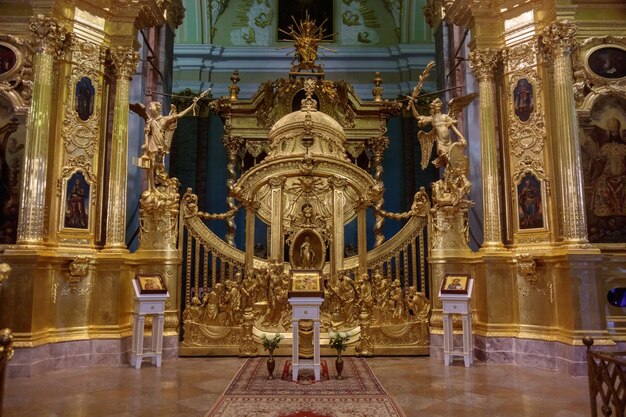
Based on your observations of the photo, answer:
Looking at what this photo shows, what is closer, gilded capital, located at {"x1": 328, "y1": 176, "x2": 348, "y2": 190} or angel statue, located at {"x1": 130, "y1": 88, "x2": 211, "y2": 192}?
angel statue, located at {"x1": 130, "y1": 88, "x2": 211, "y2": 192}

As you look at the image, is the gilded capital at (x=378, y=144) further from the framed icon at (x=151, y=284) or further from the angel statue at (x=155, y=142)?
the framed icon at (x=151, y=284)

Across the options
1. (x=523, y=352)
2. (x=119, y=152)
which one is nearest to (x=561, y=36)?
(x=523, y=352)

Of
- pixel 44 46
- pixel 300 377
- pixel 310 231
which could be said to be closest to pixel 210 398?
pixel 300 377

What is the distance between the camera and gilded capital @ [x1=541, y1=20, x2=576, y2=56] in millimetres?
8125

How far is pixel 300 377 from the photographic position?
23.0 ft

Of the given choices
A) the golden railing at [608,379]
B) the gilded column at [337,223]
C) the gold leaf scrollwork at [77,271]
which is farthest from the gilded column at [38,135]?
the golden railing at [608,379]

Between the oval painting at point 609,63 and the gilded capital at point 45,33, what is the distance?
8430 millimetres

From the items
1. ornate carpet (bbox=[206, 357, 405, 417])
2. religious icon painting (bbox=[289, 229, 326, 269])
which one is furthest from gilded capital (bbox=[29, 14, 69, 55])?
ornate carpet (bbox=[206, 357, 405, 417])

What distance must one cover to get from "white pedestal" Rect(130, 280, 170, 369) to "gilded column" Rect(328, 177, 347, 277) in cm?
298

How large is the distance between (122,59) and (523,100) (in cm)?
677

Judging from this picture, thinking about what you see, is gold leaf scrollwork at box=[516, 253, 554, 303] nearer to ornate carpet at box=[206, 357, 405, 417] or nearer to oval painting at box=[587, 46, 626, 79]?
ornate carpet at box=[206, 357, 405, 417]

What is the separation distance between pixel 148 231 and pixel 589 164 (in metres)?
7.17

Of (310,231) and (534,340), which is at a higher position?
(310,231)

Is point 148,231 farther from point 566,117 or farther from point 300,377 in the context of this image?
point 566,117
